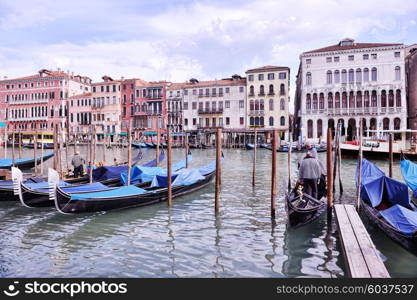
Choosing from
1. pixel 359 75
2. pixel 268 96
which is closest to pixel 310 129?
pixel 268 96

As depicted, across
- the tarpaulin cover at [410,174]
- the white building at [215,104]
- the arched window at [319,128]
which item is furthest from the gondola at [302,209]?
the white building at [215,104]

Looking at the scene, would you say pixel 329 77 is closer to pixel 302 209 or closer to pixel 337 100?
pixel 337 100

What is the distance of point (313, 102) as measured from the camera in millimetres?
33469

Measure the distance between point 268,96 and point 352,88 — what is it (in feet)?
25.5

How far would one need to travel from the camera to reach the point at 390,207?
20.7ft

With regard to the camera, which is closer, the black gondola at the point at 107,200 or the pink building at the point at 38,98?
the black gondola at the point at 107,200

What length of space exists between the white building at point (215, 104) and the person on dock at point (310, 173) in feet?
101

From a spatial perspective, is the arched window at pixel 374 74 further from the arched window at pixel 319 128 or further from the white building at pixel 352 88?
the arched window at pixel 319 128

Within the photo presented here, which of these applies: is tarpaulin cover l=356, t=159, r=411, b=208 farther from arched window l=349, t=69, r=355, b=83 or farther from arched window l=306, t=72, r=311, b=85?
arched window l=306, t=72, r=311, b=85

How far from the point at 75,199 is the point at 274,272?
4114 millimetres

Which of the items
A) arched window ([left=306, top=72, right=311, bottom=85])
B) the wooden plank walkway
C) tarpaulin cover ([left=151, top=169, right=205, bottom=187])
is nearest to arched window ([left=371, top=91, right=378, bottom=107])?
arched window ([left=306, top=72, right=311, bottom=85])

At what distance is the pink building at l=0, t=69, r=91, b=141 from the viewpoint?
1768 inches

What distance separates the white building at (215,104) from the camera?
37969mm

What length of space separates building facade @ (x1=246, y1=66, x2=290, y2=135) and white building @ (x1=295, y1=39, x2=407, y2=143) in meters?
2.64
